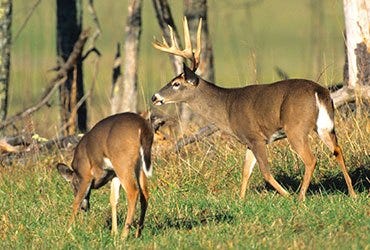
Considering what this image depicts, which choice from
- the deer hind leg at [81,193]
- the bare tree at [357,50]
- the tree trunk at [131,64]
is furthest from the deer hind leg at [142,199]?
the tree trunk at [131,64]

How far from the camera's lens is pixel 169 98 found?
10.9m

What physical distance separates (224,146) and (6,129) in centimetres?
328

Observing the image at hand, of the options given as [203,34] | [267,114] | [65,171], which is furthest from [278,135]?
[203,34]

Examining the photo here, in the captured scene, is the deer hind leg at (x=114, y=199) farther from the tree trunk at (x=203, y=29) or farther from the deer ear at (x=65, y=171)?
the tree trunk at (x=203, y=29)

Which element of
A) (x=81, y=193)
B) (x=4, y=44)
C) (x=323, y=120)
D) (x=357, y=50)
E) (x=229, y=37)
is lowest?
(x=229, y=37)

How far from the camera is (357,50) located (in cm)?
1102

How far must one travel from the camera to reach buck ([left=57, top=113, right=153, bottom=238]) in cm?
781

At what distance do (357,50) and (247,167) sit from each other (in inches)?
75.8

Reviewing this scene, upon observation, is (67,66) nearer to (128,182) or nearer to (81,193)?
(81,193)

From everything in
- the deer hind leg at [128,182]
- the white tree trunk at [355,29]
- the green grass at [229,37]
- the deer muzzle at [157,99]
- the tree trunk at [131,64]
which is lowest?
the green grass at [229,37]

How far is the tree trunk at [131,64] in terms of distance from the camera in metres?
14.3

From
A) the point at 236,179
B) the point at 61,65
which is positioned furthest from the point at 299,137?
the point at 61,65

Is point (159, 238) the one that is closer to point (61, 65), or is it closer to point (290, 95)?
point (290, 95)

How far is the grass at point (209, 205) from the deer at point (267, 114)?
0.89 feet
